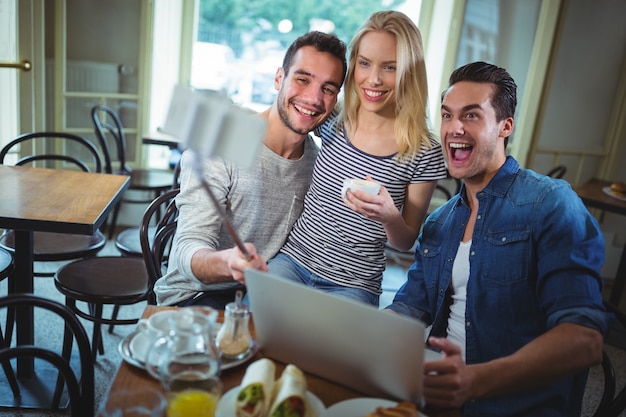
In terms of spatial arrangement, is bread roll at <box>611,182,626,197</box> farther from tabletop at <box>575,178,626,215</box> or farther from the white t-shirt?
the white t-shirt

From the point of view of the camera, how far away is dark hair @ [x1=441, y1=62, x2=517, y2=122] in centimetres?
144

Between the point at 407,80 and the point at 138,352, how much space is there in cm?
109

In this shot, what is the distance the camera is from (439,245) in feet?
5.00

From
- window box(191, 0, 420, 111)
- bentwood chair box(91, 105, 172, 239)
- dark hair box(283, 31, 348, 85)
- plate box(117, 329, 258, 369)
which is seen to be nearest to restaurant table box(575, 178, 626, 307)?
window box(191, 0, 420, 111)

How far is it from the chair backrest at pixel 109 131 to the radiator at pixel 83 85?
0.11 metres

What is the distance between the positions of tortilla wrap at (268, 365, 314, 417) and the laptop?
9 centimetres

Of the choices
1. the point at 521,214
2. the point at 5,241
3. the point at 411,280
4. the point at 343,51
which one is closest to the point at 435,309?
the point at 411,280

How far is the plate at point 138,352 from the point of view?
1020 mm

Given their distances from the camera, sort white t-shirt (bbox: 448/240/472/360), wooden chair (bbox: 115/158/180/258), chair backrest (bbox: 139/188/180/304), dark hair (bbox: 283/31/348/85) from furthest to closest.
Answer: wooden chair (bbox: 115/158/180/258)
chair backrest (bbox: 139/188/180/304)
dark hair (bbox: 283/31/348/85)
white t-shirt (bbox: 448/240/472/360)

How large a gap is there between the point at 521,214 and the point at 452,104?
13.1 inches

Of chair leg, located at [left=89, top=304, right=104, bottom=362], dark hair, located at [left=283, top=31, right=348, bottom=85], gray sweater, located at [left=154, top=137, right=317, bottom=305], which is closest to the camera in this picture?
gray sweater, located at [left=154, top=137, right=317, bottom=305]

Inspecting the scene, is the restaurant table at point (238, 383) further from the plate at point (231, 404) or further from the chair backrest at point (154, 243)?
the chair backrest at point (154, 243)

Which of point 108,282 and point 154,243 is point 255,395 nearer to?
point 154,243

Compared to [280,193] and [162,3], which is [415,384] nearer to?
[280,193]
